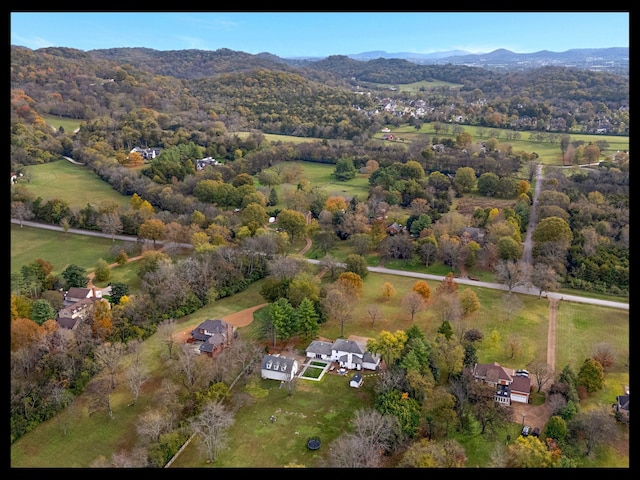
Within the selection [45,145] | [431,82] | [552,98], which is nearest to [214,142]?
[45,145]

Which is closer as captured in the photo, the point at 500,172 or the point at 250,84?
the point at 500,172

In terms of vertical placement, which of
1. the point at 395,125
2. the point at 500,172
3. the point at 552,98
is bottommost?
the point at 500,172

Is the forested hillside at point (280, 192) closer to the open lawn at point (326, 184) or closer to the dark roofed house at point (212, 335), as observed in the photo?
the open lawn at point (326, 184)

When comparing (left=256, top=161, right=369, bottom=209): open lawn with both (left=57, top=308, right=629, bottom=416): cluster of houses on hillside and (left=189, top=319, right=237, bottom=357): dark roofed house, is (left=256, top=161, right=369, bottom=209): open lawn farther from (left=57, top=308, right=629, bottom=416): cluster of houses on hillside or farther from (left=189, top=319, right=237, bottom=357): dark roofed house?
(left=57, top=308, right=629, bottom=416): cluster of houses on hillside

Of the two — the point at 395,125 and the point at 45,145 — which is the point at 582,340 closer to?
the point at 45,145

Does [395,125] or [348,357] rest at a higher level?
[395,125]

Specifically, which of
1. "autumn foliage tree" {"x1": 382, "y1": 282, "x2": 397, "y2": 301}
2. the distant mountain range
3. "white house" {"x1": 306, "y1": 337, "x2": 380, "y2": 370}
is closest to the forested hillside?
"white house" {"x1": 306, "y1": 337, "x2": 380, "y2": 370}
